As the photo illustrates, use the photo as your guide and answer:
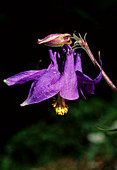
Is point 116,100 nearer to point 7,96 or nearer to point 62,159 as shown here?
point 62,159

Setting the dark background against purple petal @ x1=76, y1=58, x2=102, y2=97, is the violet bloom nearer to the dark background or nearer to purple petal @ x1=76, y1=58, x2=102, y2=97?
purple petal @ x1=76, y1=58, x2=102, y2=97

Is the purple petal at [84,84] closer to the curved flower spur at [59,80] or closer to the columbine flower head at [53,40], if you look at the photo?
the curved flower spur at [59,80]

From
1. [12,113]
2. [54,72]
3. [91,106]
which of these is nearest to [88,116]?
[91,106]

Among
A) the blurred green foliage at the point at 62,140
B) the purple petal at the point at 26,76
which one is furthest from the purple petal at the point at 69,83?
the blurred green foliage at the point at 62,140

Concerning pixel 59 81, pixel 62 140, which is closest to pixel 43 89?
pixel 59 81

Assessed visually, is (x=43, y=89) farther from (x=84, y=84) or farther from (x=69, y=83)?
(x=84, y=84)

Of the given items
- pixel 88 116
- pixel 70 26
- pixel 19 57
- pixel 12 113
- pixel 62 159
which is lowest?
pixel 62 159

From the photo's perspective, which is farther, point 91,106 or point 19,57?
point 91,106

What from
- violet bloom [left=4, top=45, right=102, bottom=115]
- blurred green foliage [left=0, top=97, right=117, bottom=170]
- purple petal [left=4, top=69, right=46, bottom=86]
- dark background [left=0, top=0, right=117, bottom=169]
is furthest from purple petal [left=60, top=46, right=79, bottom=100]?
blurred green foliage [left=0, top=97, right=117, bottom=170]
